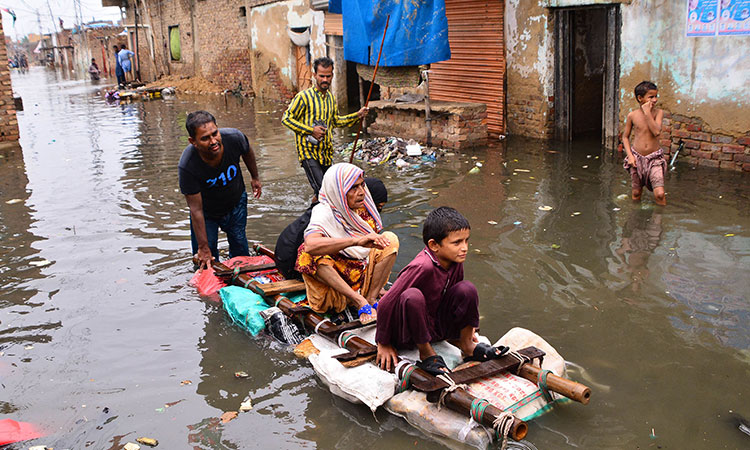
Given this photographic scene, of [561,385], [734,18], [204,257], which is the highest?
[734,18]

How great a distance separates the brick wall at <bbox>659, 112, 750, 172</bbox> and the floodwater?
1.18 feet

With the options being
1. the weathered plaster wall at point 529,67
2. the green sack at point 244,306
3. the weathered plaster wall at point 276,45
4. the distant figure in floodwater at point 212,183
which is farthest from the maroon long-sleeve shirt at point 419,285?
the weathered plaster wall at point 276,45

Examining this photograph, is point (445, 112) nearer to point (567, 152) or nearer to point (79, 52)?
point (567, 152)

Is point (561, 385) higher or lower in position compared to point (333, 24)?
lower

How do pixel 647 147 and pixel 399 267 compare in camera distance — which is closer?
pixel 399 267

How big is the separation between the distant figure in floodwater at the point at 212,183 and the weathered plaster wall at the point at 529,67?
245 inches

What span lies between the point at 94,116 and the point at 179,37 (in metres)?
11.5

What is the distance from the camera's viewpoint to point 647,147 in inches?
253

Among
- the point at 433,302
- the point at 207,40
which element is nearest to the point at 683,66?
the point at 433,302

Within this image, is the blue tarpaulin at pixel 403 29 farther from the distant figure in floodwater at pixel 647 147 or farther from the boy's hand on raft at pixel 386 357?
the boy's hand on raft at pixel 386 357

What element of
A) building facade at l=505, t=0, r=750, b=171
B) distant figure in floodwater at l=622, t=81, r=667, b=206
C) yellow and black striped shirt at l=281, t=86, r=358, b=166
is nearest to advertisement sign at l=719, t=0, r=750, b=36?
building facade at l=505, t=0, r=750, b=171

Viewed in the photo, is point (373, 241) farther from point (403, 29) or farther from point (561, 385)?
point (403, 29)

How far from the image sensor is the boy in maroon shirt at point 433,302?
322cm

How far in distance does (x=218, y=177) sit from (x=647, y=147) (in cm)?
423
